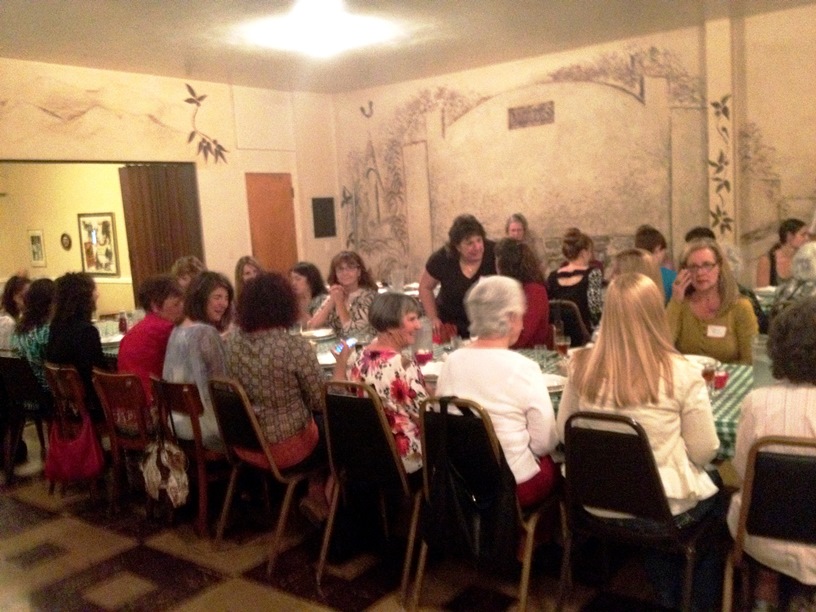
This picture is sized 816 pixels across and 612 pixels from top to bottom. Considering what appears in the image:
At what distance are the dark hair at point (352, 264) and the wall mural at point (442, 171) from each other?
3.24 m

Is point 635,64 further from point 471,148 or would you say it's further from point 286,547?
point 286,547

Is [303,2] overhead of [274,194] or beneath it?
overhead

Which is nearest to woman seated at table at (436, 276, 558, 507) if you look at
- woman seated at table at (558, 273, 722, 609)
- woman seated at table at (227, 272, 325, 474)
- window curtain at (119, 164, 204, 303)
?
woman seated at table at (558, 273, 722, 609)

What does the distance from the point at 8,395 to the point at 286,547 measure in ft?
7.94

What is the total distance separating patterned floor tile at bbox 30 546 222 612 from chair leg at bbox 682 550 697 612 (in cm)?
197

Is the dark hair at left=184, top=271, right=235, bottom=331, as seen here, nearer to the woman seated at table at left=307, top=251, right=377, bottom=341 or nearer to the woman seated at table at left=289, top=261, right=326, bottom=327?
the woman seated at table at left=307, top=251, right=377, bottom=341

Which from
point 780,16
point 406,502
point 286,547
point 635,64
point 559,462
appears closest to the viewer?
point 559,462

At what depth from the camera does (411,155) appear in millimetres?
8531

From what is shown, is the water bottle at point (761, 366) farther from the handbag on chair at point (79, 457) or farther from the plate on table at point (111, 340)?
the plate on table at point (111, 340)

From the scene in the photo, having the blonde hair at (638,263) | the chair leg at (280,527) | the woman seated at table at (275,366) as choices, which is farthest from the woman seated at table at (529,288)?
the chair leg at (280,527)

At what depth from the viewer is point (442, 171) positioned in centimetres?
830

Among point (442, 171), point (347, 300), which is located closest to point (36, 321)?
point (347, 300)

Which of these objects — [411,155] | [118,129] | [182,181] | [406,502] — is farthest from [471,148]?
[406,502]

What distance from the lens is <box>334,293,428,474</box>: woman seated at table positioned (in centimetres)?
→ 282
